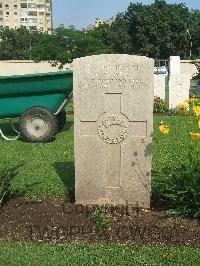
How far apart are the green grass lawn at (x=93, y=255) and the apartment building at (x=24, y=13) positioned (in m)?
96.1

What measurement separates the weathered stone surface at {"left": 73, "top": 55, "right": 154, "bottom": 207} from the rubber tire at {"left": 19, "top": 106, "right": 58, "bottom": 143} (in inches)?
148

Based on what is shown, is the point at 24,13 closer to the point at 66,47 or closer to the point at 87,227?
the point at 66,47

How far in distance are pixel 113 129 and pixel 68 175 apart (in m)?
1.53

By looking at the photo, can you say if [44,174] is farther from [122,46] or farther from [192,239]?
[122,46]

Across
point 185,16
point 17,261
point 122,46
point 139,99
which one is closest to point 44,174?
point 139,99

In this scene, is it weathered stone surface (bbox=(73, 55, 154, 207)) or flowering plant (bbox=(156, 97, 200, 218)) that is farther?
weathered stone surface (bbox=(73, 55, 154, 207))

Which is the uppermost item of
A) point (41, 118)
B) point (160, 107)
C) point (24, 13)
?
point (24, 13)

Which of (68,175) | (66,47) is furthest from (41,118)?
(66,47)

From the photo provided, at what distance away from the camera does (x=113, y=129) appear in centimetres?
454

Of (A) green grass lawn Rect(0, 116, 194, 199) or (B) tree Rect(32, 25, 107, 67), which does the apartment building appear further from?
(A) green grass lawn Rect(0, 116, 194, 199)

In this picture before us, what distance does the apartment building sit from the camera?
97.5 metres

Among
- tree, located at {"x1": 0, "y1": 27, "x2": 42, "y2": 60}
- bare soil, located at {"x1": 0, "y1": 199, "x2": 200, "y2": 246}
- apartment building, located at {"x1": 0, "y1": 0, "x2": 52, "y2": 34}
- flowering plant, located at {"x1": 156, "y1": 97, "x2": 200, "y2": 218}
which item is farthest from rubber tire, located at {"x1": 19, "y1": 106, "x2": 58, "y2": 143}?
apartment building, located at {"x1": 0, "y1": 0, "x2": 52, "y2": 34}

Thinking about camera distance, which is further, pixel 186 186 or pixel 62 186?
pixel 62 186

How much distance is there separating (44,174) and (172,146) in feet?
8.21
